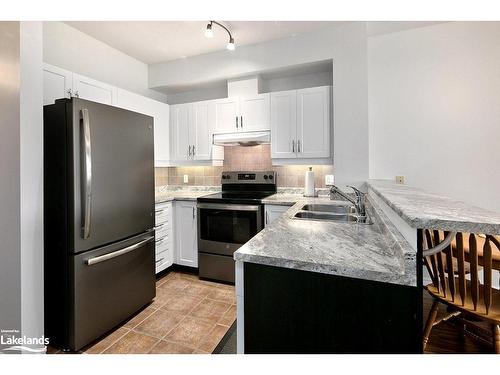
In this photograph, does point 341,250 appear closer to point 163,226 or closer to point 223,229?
point 223,229

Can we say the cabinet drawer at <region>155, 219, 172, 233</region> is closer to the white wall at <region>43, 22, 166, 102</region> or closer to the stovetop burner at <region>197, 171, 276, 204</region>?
the stovetop burner at <region>197, 171, 276, 204</region>

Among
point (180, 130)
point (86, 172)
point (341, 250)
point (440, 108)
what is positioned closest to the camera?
point (341, 250)

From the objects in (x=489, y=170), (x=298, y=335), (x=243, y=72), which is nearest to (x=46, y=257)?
(x=298, y=335)

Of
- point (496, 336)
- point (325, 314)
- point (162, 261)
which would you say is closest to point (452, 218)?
point (325, 314)

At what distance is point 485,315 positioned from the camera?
131cm

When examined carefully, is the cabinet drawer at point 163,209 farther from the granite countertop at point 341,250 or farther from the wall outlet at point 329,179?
the wall outlet at point 329,179

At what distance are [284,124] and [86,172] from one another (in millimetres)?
1994

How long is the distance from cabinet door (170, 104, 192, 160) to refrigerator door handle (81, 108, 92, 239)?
1649mm

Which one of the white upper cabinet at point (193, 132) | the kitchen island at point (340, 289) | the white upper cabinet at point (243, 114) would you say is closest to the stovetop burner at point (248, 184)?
the white upper cabinet at point (193, 132)

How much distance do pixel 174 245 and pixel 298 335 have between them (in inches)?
91.8

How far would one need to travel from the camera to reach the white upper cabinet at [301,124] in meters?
2.64

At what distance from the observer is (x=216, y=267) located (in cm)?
272

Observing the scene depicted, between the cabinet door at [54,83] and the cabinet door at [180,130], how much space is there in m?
1.28
